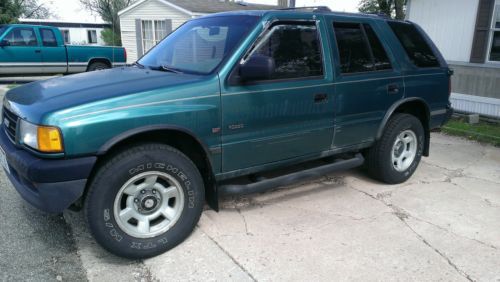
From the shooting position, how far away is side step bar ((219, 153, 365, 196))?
3586mm

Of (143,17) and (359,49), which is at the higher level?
(143,17)

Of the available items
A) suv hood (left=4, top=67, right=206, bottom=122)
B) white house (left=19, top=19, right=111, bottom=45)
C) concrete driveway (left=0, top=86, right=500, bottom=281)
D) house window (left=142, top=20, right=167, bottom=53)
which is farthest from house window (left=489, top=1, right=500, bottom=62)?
white house (left=19, top=19, right=111, bottom=45)

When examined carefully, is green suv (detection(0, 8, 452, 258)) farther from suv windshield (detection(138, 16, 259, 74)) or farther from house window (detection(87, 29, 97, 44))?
house window (detection(87, 29, 97, 44))

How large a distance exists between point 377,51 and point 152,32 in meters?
17.2

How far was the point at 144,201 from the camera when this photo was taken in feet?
10.6

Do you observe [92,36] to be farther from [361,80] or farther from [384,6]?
[361,80]

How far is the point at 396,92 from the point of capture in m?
4.57

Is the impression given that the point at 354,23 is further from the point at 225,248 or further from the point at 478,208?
the point at 225,248

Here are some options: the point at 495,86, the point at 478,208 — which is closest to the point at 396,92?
the point at 478,208

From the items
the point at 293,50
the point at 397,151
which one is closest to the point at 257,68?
the point at 293,50

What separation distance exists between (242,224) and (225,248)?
0.45m

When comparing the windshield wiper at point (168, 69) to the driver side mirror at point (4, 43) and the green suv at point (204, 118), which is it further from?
the driver side mirror at point (4, 43)

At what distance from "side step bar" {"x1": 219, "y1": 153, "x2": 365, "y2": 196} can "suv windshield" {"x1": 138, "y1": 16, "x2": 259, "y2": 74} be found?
40.1 inches

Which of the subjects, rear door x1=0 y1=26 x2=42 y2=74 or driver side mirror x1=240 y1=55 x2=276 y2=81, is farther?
rear door x1=0 y1=26 x2=42 y2=74
